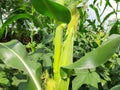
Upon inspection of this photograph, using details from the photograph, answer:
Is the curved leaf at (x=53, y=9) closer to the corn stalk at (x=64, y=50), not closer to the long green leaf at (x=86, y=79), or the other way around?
the corn stalk at (x=64, y=50)

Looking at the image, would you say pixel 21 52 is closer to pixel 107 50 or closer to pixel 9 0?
pixel 107 50

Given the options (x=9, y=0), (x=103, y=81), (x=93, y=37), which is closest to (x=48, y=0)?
(x=103, y=81)

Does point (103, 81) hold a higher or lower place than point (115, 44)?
lower

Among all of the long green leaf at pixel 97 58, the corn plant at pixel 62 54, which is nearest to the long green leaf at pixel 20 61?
the corn plant at pixel 62 54

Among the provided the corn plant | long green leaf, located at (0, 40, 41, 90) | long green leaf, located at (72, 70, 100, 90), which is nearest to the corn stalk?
the corn plant

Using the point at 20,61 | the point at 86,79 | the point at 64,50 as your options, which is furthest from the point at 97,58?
the point at 86,79

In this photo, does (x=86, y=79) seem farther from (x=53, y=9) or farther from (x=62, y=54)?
(x=53, y=9)

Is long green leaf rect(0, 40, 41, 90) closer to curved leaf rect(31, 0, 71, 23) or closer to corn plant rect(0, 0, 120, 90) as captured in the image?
corn plant rect(0, 0, 120, 90)
